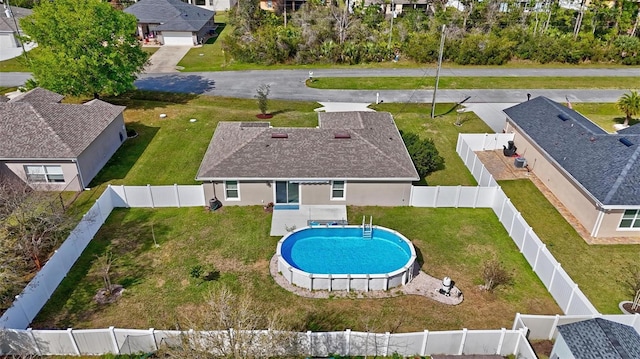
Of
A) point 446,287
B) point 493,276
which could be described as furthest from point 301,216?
point 493,276

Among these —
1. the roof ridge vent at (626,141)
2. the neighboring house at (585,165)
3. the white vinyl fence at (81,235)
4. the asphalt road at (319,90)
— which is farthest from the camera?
the asphalt road at (319,90)

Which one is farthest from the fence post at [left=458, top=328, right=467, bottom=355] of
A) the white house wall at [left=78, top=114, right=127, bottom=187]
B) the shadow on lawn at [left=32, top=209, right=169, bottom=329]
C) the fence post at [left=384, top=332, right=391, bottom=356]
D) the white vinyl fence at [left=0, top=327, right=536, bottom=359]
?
the white house wall at [left=78, top=114, right=127, bottom=187]

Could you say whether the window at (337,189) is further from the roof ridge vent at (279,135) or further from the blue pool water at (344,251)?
the roof ridge vent at (279,135)

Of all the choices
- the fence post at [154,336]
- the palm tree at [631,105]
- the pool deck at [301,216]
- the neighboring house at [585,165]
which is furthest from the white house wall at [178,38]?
the fence post at [154,336]

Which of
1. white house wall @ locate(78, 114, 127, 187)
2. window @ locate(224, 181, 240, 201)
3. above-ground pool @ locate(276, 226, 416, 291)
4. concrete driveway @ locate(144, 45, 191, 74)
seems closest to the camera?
above-ground pool @ locate(276, 226, 416, 291)

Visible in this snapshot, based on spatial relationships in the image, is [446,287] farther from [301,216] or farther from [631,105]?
[631,105]

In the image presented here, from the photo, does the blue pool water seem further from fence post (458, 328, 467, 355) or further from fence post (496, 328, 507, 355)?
fence post (496, 328, 507, 355)

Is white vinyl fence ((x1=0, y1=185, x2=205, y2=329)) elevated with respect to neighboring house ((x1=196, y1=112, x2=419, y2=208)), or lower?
lower
